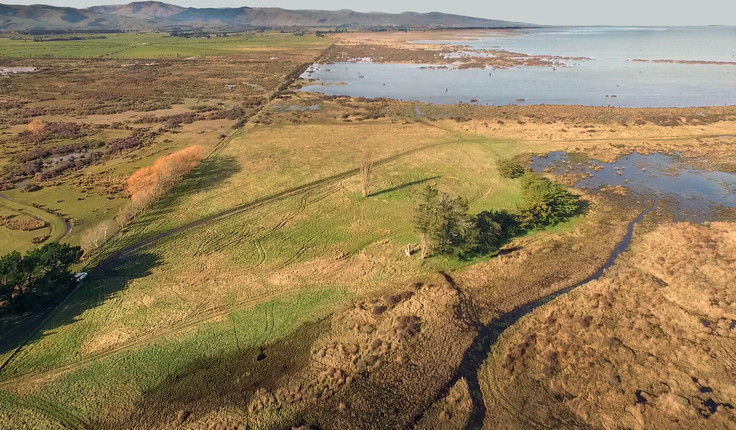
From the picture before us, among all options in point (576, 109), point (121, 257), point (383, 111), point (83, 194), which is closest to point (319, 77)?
A: point (383, 111)

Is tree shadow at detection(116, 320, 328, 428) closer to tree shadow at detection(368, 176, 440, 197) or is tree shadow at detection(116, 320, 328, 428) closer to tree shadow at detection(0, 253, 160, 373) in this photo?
tree shadow at detection(0, 253, 160, 373)

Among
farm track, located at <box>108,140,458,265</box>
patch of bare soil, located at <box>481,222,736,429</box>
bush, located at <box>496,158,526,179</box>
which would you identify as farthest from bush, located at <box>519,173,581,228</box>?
farm track, located at <box>108,140,458,265</box>

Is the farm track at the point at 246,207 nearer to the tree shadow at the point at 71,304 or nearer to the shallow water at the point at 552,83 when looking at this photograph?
the tree shadow at the point at 71,304

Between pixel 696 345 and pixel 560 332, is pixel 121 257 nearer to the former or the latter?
pixel 560 332

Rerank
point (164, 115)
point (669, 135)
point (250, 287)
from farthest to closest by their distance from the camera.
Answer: point (164, 115) < point (669, 135) < point (250, 287)

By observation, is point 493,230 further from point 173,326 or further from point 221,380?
point 173,326

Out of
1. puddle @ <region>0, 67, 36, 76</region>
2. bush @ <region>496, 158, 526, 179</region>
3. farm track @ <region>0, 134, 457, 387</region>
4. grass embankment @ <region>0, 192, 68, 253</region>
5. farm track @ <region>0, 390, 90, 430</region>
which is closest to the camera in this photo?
farm track @ <region>0, 390, 90, 430</region>
